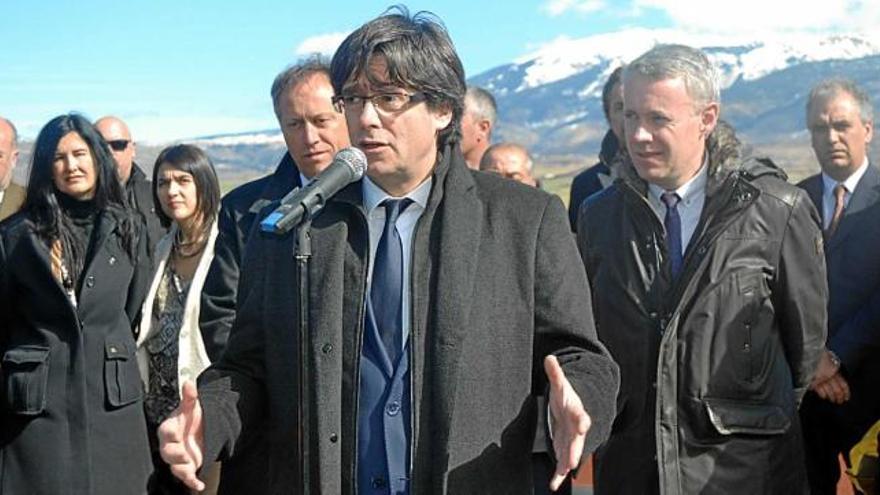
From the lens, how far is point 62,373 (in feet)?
16.3

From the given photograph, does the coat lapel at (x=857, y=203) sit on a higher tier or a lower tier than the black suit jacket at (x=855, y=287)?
higher

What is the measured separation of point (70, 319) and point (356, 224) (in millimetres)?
2691

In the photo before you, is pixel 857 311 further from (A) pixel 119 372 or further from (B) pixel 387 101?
(A) pixel 119 372

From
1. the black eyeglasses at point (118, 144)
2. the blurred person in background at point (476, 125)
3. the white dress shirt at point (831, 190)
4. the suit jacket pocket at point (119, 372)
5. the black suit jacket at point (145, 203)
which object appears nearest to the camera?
the suit jacket pocket at point (119, 372)

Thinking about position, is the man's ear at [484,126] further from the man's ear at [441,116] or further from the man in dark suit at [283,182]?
the man's ear at [441,116]

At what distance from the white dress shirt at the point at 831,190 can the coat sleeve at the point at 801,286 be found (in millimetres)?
2030

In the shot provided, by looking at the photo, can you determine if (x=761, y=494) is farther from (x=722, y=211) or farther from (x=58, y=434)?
(x=58, y=434)

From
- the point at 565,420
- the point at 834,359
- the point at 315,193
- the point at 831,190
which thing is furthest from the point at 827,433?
the point at 315,193

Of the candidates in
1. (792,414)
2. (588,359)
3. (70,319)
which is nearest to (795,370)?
(792,414)

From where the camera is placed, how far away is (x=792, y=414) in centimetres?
399

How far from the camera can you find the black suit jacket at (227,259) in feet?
14.2

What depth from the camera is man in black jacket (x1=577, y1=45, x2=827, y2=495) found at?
3785 mm

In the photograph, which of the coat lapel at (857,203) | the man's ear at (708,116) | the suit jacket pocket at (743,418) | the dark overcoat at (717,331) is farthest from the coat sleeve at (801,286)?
the coat lapel at (857,203)

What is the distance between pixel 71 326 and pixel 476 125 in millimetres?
2927
